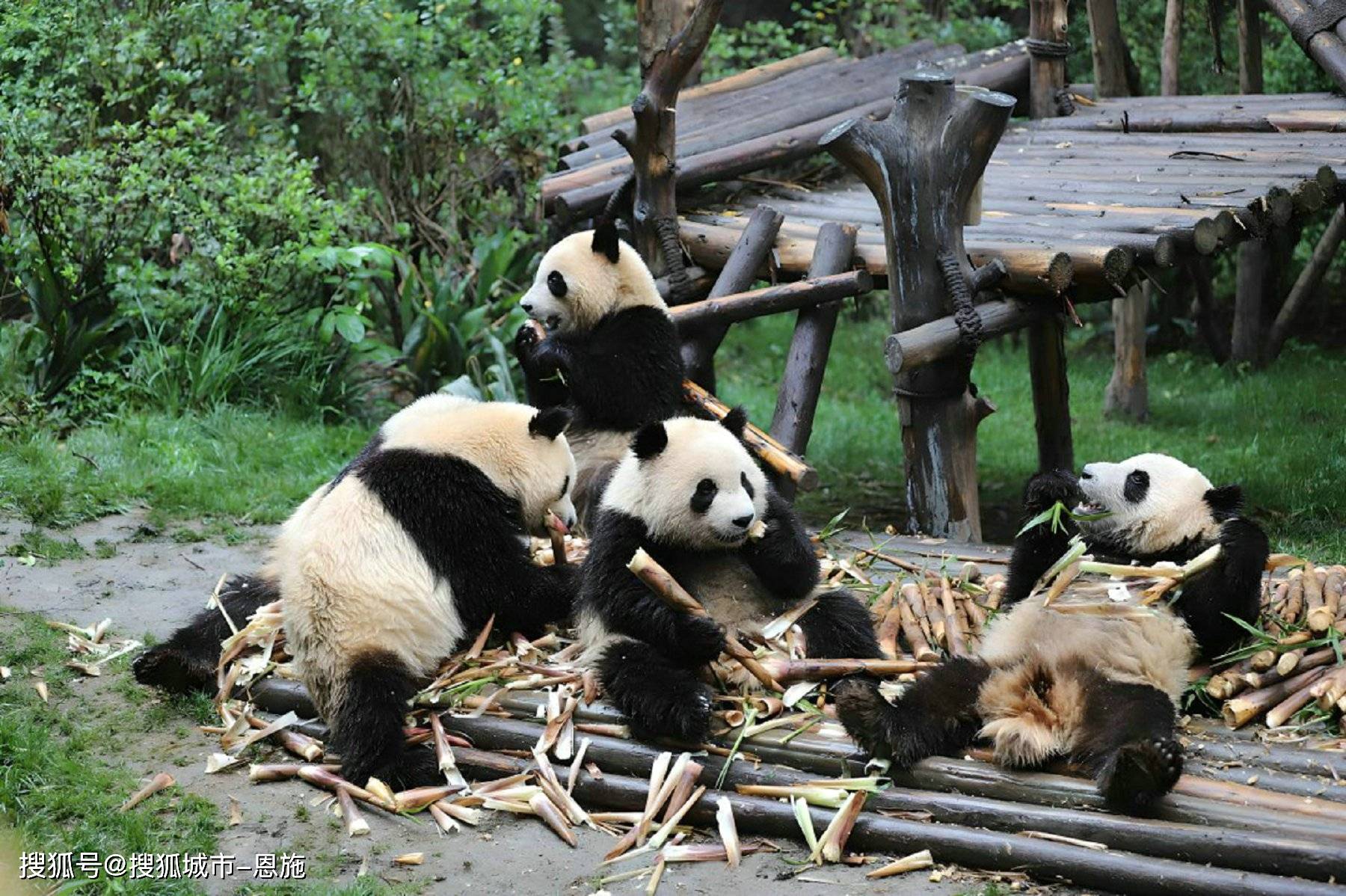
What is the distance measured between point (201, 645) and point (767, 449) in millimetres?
2516

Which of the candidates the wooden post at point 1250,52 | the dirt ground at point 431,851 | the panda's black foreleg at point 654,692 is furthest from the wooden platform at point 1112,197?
the dirt ground at point 431,851

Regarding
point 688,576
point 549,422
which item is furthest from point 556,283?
point 688,576

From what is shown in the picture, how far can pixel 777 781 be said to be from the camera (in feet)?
11.8

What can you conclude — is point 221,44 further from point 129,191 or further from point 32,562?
point 32,562

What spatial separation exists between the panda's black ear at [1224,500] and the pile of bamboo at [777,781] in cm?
39

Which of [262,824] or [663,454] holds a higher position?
[663,454]

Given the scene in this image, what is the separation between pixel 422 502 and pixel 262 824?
3.65 feet

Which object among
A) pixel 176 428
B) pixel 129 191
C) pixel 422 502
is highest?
pixel 129 191

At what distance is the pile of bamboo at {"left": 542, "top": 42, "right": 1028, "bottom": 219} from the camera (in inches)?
302

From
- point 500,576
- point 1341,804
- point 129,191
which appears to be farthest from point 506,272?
point 1341,804

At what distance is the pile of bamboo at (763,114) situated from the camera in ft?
25.1

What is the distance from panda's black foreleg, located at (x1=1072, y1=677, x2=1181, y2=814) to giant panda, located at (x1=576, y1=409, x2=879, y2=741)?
0.84m

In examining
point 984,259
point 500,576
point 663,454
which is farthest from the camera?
point 984,259

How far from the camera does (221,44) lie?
28.1 ft
